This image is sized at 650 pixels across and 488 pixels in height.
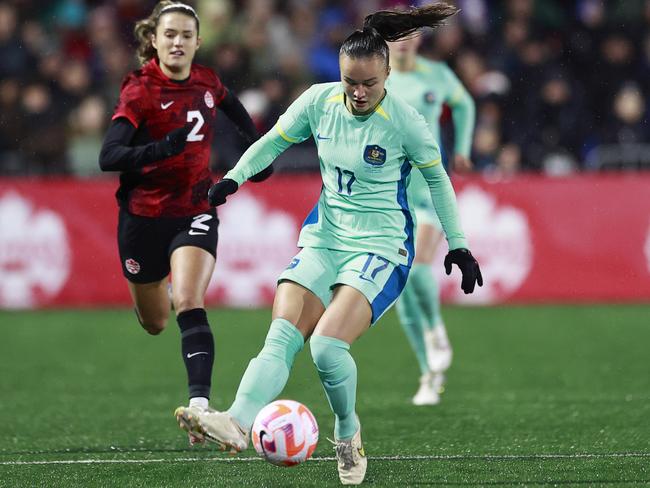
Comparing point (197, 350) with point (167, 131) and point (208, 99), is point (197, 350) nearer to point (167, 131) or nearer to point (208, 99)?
point (167, 131)

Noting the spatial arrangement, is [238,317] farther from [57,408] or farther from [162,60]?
[162,60]

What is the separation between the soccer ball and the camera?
5.18 m

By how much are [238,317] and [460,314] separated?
92.2 inches

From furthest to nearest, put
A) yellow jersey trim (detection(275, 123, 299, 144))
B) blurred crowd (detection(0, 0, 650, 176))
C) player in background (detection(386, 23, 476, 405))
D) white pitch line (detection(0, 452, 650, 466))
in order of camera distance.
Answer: blurred crowd (detection(0, 0, 650, 176)) → player in background (detection(386, 23, 476, 405)) → white pitch line (detection(0, 452, 650, 466)) → yellow jersey trim (detection(275, 123, 299, 144))

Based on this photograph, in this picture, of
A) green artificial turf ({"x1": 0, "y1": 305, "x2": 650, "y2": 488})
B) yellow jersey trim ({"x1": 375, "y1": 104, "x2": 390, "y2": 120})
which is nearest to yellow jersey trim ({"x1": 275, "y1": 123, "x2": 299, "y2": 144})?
yellow jersey trim ({"x1": 375, "y1": 104, "x2": 390, "y2": 120})

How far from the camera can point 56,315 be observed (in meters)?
13.4

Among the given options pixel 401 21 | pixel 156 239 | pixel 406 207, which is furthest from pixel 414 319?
pixel 401 21

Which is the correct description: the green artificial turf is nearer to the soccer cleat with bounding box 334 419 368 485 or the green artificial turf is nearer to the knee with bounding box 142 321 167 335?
the soccer cleat with bounding box 334 419 368 485

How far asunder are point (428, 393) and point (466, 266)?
8.99 feet

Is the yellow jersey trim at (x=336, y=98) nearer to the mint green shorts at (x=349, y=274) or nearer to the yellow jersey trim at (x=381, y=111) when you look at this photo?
the yellow jersey trim at (x=381, y=111)

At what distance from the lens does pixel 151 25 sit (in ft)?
22.3

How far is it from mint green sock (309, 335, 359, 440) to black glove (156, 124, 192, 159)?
1323 mm

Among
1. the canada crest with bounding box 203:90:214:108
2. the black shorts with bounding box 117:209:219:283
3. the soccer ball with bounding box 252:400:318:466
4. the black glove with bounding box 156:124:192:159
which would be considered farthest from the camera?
the canada crest with bounding box 203:90:214:108

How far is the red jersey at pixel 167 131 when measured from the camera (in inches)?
262
